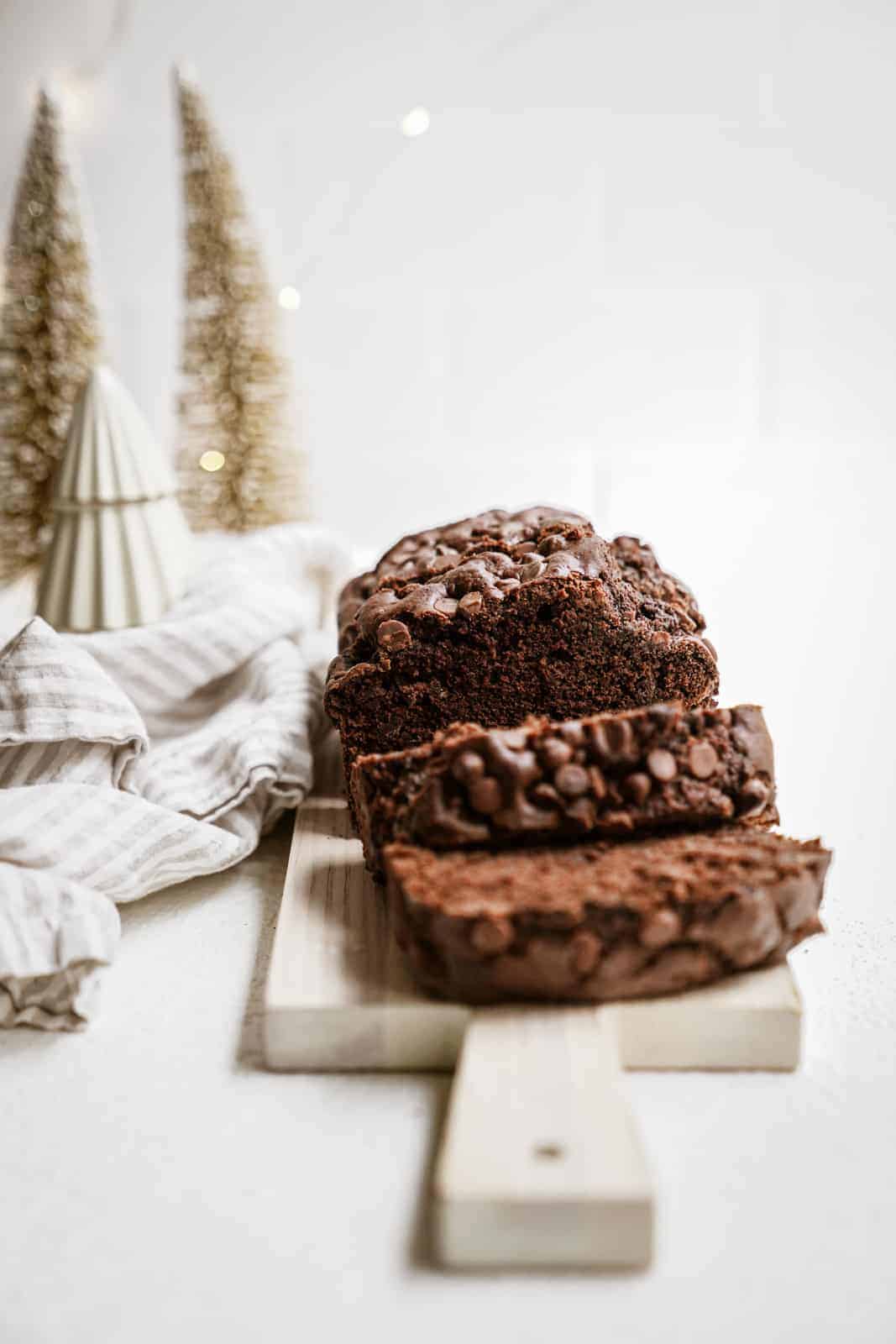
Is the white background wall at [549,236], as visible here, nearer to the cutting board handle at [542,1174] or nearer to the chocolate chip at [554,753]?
the chocolate chip at [554,753]

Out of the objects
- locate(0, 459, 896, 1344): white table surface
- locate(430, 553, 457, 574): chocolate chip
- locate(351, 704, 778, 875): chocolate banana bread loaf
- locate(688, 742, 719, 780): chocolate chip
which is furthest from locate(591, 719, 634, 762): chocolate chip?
locate(430, 553, 457, 574): chocolate chip

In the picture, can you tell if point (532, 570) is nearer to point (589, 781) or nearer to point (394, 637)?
point (394, 637)

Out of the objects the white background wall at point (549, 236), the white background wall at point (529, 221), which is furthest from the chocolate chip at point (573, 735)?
the white background wall at point (529, 221)

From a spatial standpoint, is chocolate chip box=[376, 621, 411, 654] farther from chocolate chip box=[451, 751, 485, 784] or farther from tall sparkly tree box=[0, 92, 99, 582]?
tall sparkly tree box=[0, 92, 99, 582]

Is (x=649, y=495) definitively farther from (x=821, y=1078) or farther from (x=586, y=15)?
(x=821, y=1078)

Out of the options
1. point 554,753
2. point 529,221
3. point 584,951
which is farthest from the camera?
point 529,221

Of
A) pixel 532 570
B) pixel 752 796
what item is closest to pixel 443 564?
pixel 532 570
